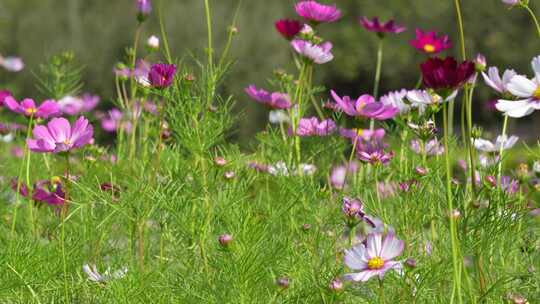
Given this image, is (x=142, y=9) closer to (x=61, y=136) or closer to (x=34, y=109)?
(x=34, y=109)

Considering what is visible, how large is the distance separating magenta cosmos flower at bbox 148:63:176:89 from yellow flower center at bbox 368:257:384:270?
46 centimetres

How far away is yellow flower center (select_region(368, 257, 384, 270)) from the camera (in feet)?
3.99

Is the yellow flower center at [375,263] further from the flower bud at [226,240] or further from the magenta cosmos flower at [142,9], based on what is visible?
the magenta cosmos flower at [142,9]

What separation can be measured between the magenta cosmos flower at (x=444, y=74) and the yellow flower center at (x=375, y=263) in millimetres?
266

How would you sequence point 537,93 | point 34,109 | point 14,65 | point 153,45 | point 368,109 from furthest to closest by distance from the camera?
point 14,65, point 153,45, point 34,109, point 368,109, point 537,93

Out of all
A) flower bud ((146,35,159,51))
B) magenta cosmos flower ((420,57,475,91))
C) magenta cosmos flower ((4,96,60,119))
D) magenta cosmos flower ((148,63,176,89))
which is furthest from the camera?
flower bud ((146,35,159,51))

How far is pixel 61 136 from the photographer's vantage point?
1.48 meters

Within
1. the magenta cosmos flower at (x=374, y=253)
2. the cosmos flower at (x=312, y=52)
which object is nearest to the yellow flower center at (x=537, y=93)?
the magenta cosmos flower at (x=374, y=253)

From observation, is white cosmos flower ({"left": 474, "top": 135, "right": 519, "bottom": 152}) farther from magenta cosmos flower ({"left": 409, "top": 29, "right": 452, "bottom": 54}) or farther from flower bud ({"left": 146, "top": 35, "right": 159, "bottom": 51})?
flower bud ({"left": 146, "top": 35, "right": 159, "bottom": 51})

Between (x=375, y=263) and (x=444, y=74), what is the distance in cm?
29

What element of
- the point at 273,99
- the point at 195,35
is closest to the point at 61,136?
the point at 273,99

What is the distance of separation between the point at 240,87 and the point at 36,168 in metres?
8.64

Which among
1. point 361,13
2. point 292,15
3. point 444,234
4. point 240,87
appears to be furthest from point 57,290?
point 361,13

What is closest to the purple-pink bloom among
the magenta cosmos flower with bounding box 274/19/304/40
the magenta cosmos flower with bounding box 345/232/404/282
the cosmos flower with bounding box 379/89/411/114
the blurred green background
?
the magenta cosmos flower with bounding box 274/19/304/40
